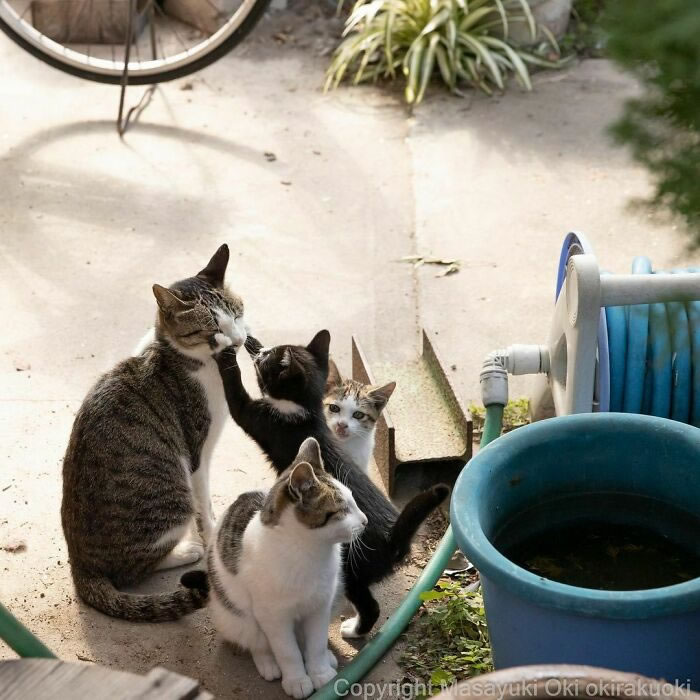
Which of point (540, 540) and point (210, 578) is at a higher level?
point (540, 540)

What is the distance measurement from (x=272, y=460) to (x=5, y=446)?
1.21 meters

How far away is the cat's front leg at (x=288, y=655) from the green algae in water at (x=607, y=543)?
2.06 ft

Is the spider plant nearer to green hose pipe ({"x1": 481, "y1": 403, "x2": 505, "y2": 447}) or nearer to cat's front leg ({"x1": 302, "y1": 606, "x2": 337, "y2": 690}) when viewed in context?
green hose pipe ({"x1": 481, "y1": 403, "x2": 505, "y2": 447})

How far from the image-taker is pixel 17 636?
2.37 meters

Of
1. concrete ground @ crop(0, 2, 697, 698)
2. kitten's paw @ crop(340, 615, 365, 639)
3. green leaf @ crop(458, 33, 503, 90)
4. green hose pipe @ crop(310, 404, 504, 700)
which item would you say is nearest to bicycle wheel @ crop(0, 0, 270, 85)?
concrete ground @ crop(0, 2, 697, 698)

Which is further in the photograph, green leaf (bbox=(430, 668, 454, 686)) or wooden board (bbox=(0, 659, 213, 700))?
green leaf (bbox=(430, 668, 454, 686))

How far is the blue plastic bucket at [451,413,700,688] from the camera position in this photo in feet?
7.10

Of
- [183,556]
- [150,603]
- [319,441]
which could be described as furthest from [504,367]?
[150,603]

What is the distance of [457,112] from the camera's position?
6.16m

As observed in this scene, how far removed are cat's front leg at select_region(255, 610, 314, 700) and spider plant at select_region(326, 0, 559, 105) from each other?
405 centimetres

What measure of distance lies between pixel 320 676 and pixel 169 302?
1169 mm

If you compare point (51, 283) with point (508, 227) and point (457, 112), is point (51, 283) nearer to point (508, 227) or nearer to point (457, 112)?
point (508, 227)

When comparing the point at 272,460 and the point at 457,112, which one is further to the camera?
the point at 457,112

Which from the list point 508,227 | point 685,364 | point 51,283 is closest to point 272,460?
point 685,364
